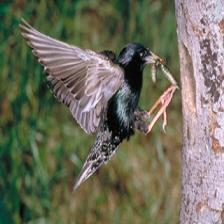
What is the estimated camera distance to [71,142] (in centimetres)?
487

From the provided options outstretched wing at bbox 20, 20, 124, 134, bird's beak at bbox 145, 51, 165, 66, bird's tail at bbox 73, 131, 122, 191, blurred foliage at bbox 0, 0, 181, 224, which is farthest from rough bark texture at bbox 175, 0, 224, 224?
blurred foliage at bbox 0, 0, 181, 224

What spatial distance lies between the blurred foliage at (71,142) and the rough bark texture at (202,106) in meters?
2.05

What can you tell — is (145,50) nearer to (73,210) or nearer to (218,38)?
(218,38)

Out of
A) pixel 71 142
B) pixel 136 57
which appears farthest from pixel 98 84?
pixel 71 142

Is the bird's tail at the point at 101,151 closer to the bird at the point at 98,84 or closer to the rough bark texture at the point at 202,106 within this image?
the bird at the point at 98,84

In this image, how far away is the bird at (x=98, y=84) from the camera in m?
3.05

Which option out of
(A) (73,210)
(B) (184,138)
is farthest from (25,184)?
(B) (184,138)

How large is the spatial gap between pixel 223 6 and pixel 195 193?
534mm

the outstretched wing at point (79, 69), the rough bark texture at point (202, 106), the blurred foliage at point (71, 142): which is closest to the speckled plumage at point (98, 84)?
the outstretched wing at point (79, 69)

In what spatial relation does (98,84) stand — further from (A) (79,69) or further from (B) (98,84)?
(A) (79,69)

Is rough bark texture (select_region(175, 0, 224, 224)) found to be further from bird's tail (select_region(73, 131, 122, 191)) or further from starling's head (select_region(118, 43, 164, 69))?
bird's tail (select_region(73, 131, 122, 191))

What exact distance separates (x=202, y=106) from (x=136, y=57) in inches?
26.2

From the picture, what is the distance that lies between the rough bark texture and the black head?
21.9 inches

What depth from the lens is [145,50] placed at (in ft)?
11.0
